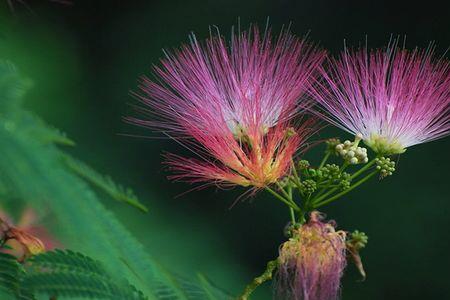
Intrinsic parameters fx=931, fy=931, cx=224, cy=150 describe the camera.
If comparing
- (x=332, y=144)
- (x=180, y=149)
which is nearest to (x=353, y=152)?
(x=332, y=144)

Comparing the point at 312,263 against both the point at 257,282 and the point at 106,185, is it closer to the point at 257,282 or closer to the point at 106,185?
the point at 257,282

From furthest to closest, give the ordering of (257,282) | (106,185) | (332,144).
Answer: (332,144)
(257,282)
(106,185)

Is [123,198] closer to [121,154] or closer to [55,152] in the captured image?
[55,152]

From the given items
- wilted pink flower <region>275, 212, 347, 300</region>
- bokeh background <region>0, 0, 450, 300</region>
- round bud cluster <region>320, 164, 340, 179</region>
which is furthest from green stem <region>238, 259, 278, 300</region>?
bokeh background <region>0, 0, 450, 300</region>

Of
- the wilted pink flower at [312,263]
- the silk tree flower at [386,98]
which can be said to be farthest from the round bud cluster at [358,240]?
the silk tree flower at [386,98]

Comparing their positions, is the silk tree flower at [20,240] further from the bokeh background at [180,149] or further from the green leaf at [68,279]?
the bokeh background at [180,149]

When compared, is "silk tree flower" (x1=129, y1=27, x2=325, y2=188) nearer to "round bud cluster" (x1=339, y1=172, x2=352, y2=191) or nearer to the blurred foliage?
"round bud cluster" (x1=339, y1=172, x2=352, y2=191)

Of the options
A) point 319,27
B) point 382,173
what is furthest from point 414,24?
point 382,173
